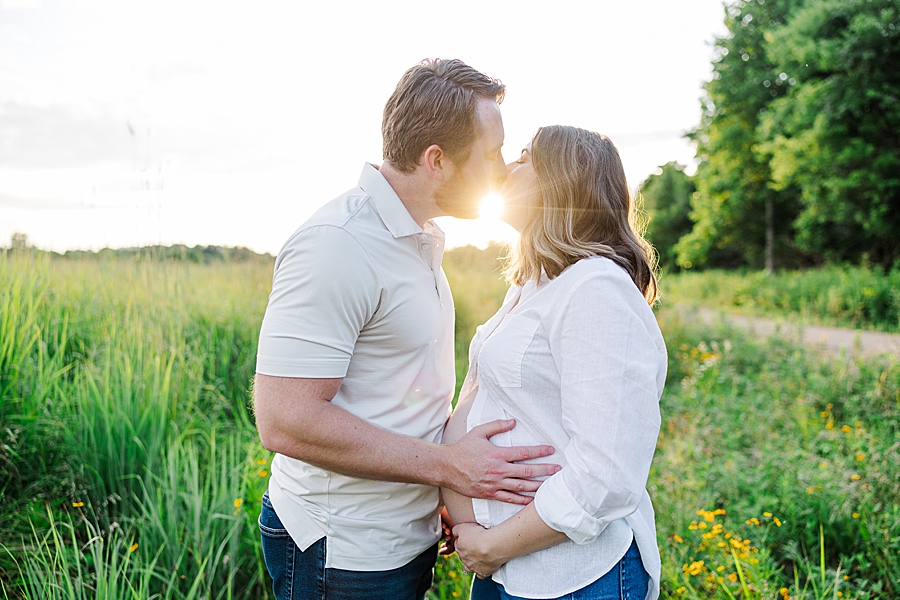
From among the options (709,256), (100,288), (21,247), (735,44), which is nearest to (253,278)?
(100,288)

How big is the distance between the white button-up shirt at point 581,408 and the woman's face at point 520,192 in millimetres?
335

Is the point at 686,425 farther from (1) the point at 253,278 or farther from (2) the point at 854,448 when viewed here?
(1) the point at 253,278

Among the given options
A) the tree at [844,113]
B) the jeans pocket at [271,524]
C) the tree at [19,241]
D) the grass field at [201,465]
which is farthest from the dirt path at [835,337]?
the tree at [844,113]

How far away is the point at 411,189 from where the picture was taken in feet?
6.21

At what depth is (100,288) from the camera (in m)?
4.75

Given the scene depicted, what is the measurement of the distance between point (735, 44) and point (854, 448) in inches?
980

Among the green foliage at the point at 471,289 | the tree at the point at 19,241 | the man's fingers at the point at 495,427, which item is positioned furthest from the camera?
the green foliage at the point at 471,289

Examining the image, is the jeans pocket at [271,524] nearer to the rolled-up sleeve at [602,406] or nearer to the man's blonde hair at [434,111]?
the rolled-up sleeve at [602,406]

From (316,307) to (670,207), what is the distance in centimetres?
4622

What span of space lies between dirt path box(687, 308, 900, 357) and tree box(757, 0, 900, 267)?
8.26 m

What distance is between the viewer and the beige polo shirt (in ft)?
4.91

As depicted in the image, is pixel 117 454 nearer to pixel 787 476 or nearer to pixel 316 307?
pixel 316 307

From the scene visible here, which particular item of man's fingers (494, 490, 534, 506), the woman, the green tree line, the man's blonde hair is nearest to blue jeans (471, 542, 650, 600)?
the woman

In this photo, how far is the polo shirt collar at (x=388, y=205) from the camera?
1.74 meters
